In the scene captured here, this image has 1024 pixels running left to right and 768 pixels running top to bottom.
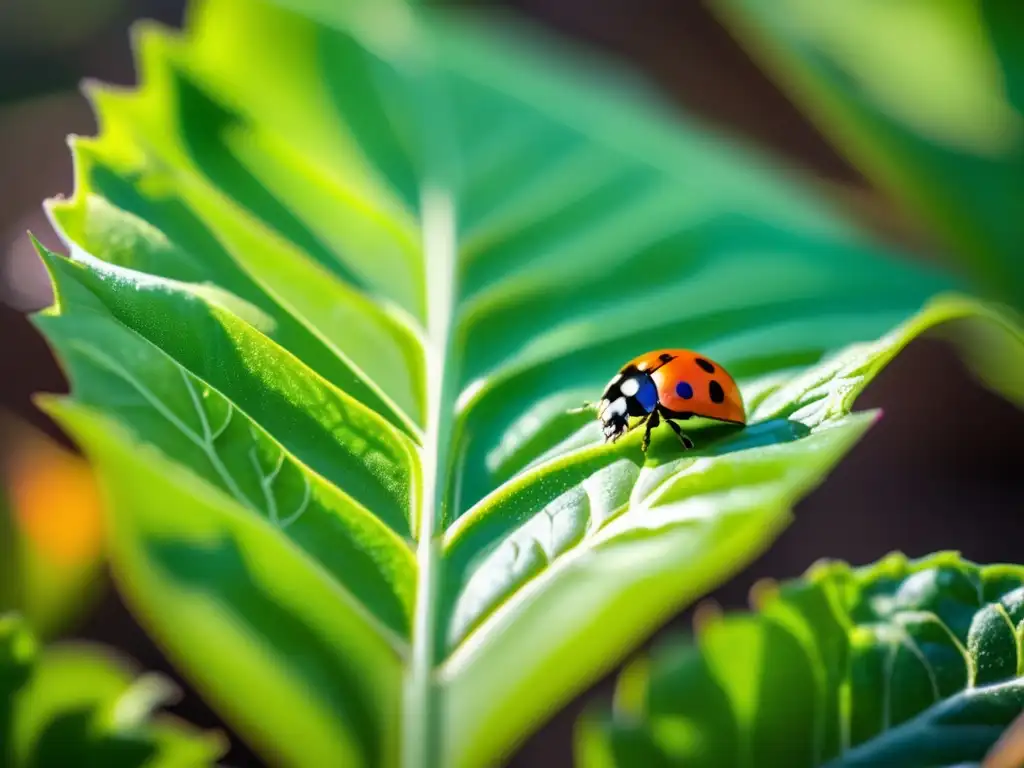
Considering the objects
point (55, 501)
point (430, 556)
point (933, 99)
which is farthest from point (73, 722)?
point (933, 99)

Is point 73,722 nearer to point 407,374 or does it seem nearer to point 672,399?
point 407,374

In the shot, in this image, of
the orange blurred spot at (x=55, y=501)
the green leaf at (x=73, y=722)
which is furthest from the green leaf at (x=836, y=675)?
the orange blurred spot at (x=55, y=501)

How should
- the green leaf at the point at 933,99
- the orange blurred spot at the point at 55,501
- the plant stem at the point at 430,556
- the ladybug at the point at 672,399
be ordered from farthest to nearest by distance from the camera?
the green leaf at the point at 933,99, the orange blurred spot at the point at 55,501, the ladybug at the point at 672,399, the plant stem at the point at 430,556

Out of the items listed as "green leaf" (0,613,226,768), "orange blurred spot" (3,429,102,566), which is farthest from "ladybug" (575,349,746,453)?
"orange blurred spot" (3,429,102,566)

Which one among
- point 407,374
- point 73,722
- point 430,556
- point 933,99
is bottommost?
point 73,722

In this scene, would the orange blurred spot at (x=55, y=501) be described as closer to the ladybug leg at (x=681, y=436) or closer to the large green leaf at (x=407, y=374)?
the large green leaf at (x=407, y=374)

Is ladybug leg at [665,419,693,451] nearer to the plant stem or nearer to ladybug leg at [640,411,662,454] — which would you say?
ladybug leg at [640,411,662,454]
